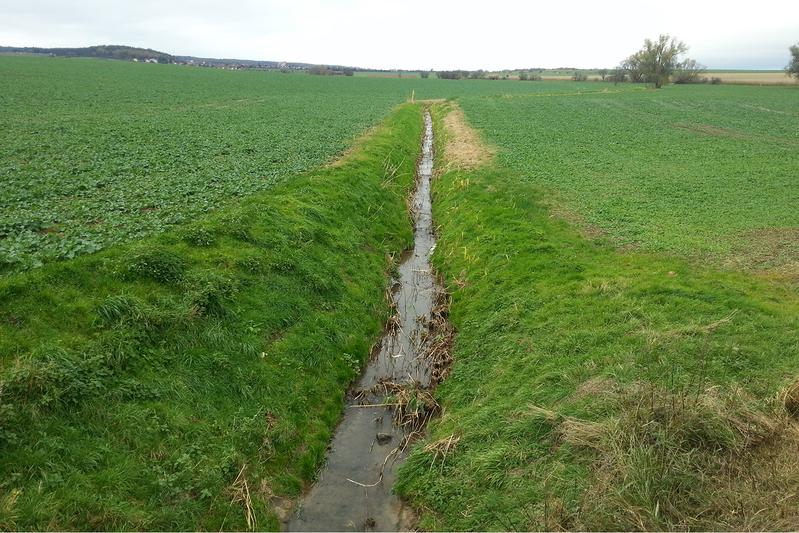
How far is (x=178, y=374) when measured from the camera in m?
9.53

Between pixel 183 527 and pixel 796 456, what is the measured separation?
8.85m

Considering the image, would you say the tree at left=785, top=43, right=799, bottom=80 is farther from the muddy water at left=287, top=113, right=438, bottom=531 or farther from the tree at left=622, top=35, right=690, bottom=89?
the muddy water at left=287, top=113, right=438, bottom=531

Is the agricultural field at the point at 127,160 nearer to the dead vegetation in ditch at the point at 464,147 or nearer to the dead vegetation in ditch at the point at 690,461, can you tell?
the dead vegetation in ditch at the point at 464,147

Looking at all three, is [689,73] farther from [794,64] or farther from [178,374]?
[178,374]

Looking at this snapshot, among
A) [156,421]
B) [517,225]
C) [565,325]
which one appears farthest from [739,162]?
[156,421]

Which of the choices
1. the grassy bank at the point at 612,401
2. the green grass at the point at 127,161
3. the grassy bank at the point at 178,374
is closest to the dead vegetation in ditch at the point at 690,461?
the grassy bank at the point at 612,401

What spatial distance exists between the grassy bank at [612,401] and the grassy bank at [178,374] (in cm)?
283

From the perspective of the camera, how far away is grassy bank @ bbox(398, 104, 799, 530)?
255 inches

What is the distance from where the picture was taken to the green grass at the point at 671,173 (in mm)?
16062

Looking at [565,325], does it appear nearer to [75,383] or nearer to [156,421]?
[156,421]

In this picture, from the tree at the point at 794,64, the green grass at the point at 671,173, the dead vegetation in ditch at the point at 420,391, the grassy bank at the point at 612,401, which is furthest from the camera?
the tree at the point at 794,64

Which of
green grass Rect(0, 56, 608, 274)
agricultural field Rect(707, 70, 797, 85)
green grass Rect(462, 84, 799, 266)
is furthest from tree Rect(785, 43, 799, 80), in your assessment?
green grass Rect(0, 56, 608, 274)

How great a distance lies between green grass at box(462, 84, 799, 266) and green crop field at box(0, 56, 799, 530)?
0.73ft

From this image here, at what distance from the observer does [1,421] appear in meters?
7.04
